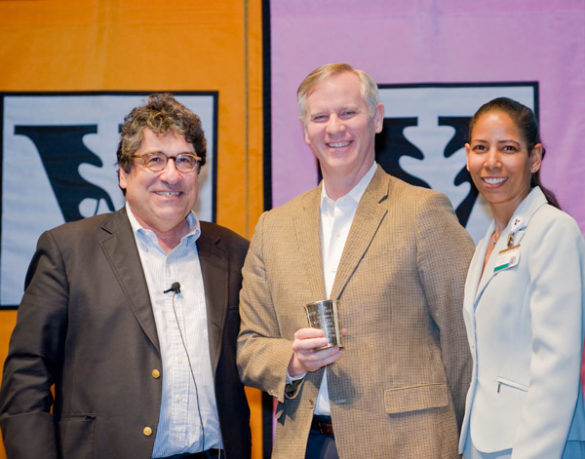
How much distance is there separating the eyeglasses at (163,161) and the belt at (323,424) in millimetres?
1208

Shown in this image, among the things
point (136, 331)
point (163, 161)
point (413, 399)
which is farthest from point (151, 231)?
point (413, 399)

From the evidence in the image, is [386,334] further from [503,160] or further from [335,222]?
[503,160]

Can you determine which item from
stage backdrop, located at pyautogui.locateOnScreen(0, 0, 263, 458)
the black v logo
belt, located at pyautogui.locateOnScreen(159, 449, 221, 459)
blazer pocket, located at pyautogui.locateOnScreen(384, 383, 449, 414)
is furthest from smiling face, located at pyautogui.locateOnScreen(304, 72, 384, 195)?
the black v logo

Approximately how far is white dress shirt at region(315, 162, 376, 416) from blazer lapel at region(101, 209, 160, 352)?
74 centimetres

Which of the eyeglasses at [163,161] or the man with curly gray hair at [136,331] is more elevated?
the eyeglasses at [163,161]

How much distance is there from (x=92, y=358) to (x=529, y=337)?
168 centimetres

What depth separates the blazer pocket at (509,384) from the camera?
1970mm

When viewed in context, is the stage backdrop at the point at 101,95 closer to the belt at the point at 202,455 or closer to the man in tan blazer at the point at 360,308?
the man in tan blazer at the point at 360,308

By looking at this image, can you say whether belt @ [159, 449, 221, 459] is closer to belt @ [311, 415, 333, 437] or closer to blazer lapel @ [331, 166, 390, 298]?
belt @ [311, 415, 333, 437]

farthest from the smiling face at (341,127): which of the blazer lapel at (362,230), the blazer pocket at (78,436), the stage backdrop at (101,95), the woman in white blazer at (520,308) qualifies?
the blazer pocket at (78,436)

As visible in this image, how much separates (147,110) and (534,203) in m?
1.68

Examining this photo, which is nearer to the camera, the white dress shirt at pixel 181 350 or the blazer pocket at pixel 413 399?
the blazer pocket at pixel 413 399

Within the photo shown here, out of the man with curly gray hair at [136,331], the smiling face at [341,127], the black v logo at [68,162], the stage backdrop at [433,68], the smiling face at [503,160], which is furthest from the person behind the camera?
the black v logo at [68,162]

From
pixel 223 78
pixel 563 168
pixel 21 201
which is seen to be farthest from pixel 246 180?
pixel 563 168
